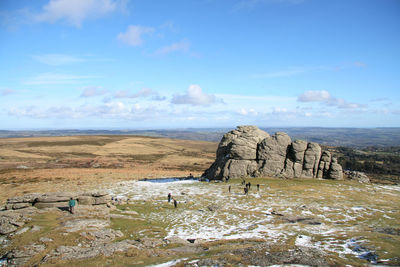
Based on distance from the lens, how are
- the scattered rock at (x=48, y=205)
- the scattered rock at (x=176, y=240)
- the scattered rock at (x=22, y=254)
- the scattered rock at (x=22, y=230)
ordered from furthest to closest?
the scattered rock at (x=48, y=205) → the scattered rock at (x=176, y=240) → the scattered rock at (x=22, y=230) → the scattered rock at (x=22, y=254)

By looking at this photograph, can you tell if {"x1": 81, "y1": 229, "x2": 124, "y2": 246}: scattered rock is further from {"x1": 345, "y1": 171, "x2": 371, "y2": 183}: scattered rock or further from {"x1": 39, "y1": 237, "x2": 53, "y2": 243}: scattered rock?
{"x1": 345, "y1": 171, "x2": 371, "y2": 183}: scattered rock

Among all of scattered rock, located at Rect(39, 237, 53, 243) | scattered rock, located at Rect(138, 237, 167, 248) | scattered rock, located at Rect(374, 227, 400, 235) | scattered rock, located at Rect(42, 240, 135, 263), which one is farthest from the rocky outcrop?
scattered rock, located at Rect(374, 227, 400, 235)

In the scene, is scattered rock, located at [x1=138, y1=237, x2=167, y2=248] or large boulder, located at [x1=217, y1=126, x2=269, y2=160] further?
large boulder, located at [x1=217, y1=126, x2=269, y2=160]

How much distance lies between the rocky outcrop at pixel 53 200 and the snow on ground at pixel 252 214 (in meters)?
6.62

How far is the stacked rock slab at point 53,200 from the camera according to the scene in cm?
2817

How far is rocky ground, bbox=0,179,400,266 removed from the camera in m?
17.2

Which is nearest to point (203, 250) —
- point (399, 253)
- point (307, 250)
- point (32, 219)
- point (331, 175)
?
point (307, 250)

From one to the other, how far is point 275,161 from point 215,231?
3103cm

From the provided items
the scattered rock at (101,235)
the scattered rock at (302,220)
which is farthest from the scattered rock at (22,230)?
the scattered rock at (302,220)

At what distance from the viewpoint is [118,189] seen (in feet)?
149

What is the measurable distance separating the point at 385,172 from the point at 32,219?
112 meters

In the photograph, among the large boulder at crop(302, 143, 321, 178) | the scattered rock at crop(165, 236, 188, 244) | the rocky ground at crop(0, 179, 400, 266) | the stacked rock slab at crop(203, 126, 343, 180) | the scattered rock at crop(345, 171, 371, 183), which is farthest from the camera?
the scattered rock at crop(345, 171, 371, 183)

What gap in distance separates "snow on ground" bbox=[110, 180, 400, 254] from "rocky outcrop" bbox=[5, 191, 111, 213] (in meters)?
6.62

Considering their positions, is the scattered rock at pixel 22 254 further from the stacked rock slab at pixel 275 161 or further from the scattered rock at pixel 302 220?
the stacked rock slab at pixel 275 161
